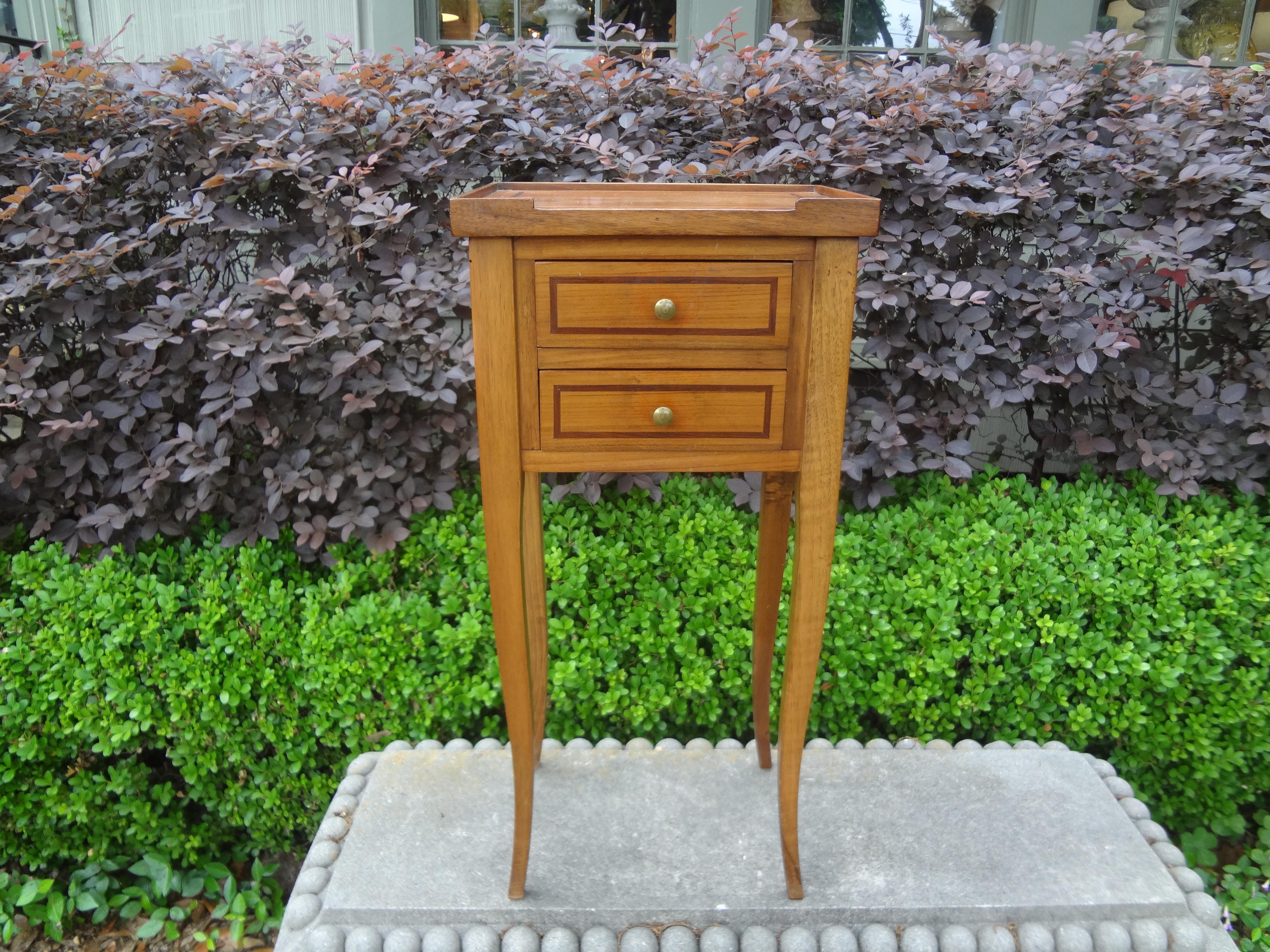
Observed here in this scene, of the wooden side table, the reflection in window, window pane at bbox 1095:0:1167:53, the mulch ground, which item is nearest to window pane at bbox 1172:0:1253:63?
window pane at bbox 1095:0:1167:53

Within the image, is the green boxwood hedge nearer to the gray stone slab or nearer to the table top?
the gray stone slab

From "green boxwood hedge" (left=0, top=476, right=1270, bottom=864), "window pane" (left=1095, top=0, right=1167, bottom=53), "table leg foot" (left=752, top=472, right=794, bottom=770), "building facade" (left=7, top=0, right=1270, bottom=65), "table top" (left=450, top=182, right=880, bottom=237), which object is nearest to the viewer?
"table top" (left=450, top=182, right=880, bottom=237)

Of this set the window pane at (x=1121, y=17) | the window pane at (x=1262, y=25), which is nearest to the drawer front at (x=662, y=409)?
the window pane at (x=1121, y=17)

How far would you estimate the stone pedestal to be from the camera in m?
1.72

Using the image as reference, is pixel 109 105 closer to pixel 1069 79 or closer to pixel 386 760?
pixel 386 760

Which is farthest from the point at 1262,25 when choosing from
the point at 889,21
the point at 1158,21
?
the point at 889,21

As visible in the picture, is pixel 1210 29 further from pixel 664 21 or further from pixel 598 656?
pixel 598 656

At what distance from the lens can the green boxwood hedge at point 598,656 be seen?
220 centimetres

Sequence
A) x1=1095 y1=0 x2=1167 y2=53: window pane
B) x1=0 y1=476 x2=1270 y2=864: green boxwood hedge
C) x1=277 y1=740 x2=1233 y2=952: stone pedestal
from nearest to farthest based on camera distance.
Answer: x1=277 y1=740 x2=1233 y2=952: stone pedestal
x1=0 y1=476 x2=1270 y2=864: green boxwood hedge
x1=1095 y1=0 x2=1167 y2=53: window pane

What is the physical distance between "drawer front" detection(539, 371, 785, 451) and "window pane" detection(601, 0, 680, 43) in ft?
9.08

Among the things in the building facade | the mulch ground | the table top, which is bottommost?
the mulch ground

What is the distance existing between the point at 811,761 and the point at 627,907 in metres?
0.65

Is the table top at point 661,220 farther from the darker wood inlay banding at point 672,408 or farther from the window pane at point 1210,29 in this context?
the window pane at point 1210,29

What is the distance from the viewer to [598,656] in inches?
90.0
